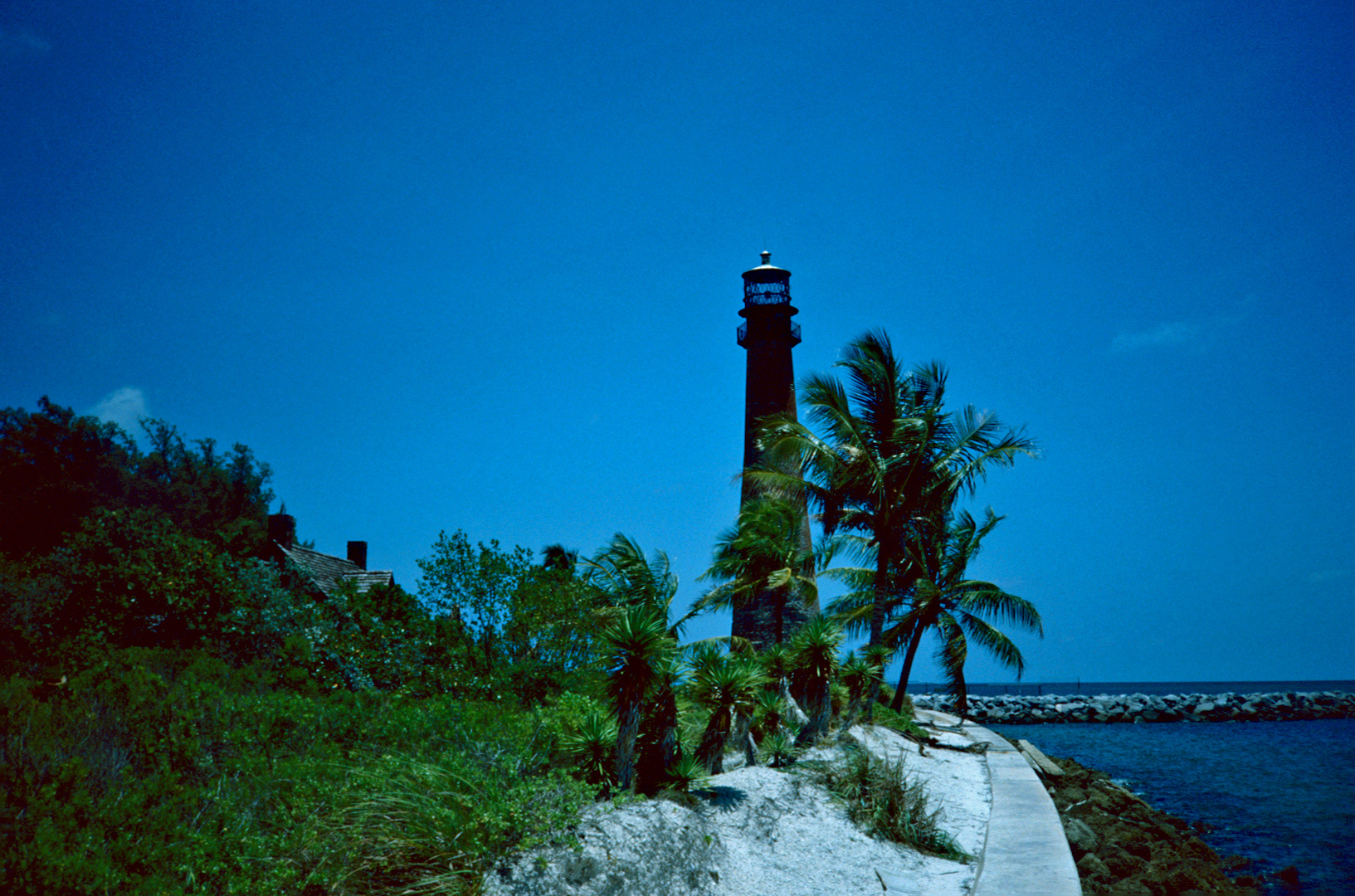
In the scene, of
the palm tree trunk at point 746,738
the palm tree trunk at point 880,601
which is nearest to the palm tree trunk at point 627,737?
the palm tree trunk at point 746,738

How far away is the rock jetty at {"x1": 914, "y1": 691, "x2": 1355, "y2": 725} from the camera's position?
43188 millimetres

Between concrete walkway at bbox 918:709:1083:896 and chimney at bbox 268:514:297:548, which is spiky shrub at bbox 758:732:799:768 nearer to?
concrete walkway at bbox 918:709:1083:896

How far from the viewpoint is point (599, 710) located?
842cm

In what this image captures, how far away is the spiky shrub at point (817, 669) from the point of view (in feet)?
35.1

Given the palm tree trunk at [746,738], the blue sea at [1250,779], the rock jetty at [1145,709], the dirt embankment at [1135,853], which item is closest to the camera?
the dirt embankment at [1135,853]

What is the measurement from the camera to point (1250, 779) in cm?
2170

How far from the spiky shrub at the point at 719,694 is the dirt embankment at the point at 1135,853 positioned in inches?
148

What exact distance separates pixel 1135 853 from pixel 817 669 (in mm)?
4573

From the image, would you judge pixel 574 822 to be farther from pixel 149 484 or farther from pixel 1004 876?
pixel 149 484

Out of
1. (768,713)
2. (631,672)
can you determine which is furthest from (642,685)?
(768,713)

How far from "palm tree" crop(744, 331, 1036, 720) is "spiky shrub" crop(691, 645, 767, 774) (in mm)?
8962

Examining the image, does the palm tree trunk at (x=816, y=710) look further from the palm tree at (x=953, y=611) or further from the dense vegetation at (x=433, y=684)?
the palm tree at (x=953, y=611)

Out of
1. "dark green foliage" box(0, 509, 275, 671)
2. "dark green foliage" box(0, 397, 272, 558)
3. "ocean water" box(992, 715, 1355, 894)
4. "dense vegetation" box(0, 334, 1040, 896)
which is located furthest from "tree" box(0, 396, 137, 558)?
"ocean water" box(992, 715, 1355, 894)

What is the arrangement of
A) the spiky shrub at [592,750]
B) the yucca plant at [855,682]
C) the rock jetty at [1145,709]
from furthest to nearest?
1. the rock jetty at [1145,709]
2. the yucca plant at [855,682]
3. the spiky shrub at [592,750]
